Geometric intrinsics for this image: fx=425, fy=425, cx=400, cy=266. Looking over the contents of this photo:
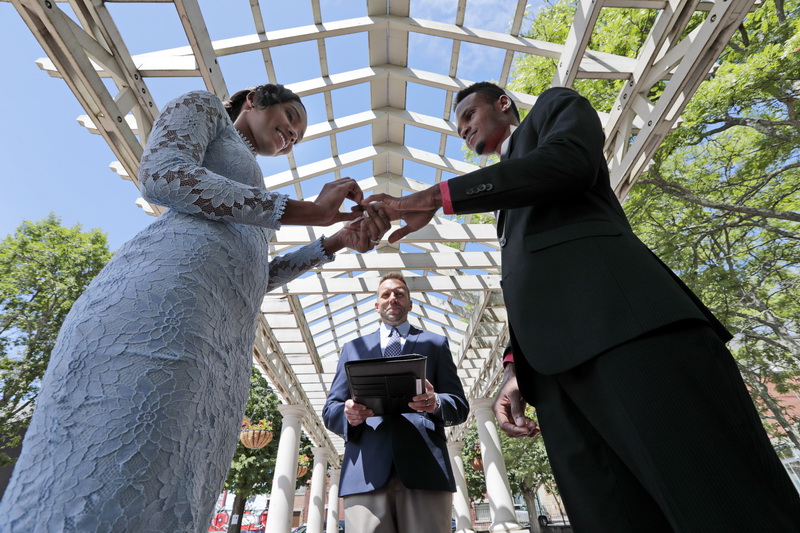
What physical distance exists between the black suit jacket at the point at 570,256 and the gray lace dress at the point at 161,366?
0.68 m

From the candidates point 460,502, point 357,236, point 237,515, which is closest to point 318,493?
point 460,502

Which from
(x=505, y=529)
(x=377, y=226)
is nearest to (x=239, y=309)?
(x=377, y=226)

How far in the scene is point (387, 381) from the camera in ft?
6.78

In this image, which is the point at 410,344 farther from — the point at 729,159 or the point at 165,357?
the point at 729,159

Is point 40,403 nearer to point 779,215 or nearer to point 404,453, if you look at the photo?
point 404,453

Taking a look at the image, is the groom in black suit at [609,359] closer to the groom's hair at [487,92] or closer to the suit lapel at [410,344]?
the groom's hair at [487,92]

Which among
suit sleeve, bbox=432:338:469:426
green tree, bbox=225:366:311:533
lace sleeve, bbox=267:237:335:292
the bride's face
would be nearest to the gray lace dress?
the bride's face

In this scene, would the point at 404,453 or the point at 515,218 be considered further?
the point at 404,453

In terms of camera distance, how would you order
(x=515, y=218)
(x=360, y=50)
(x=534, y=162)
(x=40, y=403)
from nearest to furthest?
1. (x=40, y=403)
2. (x=534, y=162)
3. (x=515, y=218)
4. (x=360, y=50)

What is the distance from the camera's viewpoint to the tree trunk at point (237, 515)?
57.0ft

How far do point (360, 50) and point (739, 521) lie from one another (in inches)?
262

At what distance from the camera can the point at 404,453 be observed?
222cm

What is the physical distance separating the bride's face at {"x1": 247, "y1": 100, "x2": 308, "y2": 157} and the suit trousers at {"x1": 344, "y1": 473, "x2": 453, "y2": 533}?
5.69 feet

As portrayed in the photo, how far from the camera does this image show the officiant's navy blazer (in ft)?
7.13
